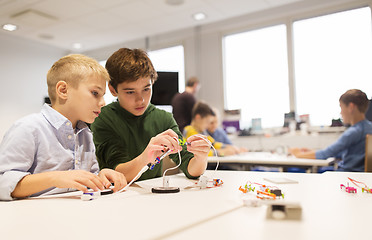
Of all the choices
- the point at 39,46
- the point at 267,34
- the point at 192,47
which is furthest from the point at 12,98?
the point at 267,34

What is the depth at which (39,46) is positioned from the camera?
252 inches

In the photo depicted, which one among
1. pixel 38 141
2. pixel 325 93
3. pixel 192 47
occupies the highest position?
pixel 192 47

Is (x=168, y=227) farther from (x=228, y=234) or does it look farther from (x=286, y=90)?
(x=286, y=90)

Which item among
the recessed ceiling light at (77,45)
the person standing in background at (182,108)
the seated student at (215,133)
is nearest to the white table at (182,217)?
the seated student at (215,133)

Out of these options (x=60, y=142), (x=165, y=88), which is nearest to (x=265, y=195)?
(x=60, y=142)

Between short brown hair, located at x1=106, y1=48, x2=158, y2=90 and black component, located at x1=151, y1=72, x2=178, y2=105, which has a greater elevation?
black component, located at x1=151, y1=72, x2=178, y2=105

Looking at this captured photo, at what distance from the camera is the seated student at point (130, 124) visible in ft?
4.18

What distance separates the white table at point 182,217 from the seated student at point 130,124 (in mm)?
269

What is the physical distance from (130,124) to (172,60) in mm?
4834

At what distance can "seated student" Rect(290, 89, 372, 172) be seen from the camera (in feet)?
8.86

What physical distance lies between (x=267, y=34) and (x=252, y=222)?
5.12 m

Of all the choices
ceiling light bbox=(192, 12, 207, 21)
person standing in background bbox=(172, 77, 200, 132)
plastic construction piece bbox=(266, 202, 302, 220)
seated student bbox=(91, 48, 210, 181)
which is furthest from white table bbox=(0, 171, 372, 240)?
ceiling light bbox=(192, 12, 207, 21)

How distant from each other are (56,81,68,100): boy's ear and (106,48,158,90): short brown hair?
274 mm

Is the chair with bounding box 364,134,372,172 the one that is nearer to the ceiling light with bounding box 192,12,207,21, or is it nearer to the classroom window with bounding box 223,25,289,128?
the classroom window with bounding box 223,25,289,128
